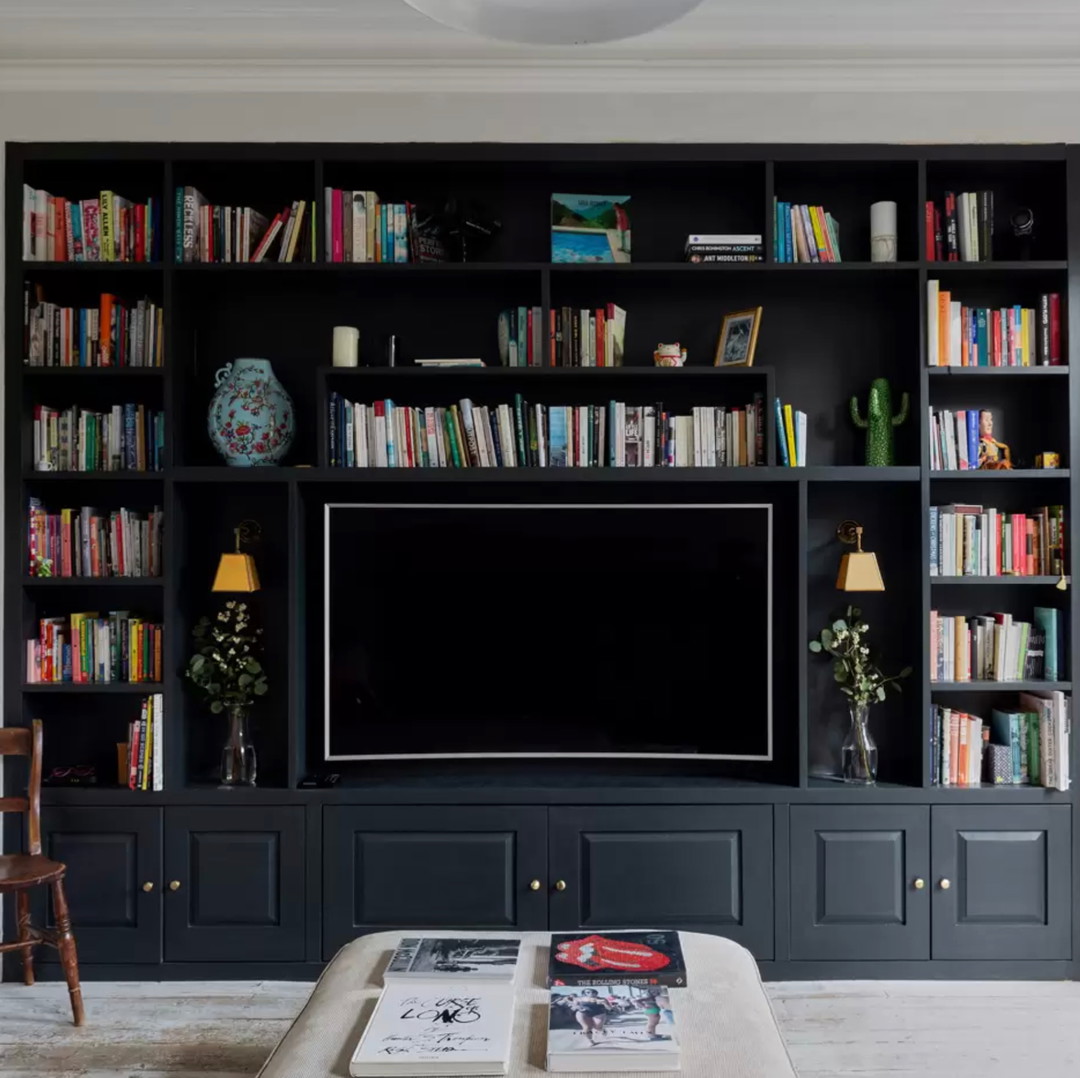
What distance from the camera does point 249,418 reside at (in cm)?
310

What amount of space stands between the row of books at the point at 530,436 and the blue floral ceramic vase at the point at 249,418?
0.63ft

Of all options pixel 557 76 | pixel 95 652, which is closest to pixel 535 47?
pixel 557 76

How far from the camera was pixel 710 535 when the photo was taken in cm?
321

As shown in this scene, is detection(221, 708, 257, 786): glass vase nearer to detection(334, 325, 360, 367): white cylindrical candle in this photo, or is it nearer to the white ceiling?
detection(334, 325, 360, 367): white cylindrical candle

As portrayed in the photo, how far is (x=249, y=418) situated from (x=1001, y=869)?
277cm

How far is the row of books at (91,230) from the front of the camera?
3.09 metres

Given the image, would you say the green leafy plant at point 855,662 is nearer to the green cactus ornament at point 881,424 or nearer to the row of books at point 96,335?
the green cactus ornament at point 881,424

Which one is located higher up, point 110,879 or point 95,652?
point 95,652

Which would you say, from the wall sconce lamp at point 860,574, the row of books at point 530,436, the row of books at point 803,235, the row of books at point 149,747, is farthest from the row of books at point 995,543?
the row of books at point 149,747

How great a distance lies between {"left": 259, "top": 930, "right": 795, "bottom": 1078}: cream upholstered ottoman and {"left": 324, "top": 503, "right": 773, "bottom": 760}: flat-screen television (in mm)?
1076

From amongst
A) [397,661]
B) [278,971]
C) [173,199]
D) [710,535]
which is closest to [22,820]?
[278,971]

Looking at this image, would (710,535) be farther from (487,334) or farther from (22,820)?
(22,820)

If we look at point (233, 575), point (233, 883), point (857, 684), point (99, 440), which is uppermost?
point (99, 440)

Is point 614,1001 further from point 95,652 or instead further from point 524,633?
point 95,652
